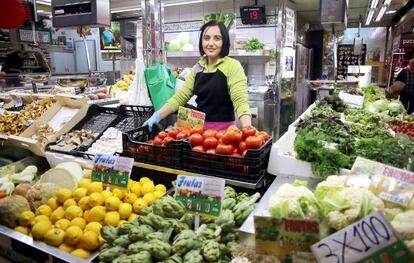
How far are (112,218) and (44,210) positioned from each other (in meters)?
0.43

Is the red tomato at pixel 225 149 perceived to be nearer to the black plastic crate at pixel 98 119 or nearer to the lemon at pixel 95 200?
the lemon at pixel 95 200

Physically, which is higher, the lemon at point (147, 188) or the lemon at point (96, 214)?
the lemon at point (147, 188)

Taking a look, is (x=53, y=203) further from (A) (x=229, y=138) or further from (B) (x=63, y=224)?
(A) (x=229, y=138)

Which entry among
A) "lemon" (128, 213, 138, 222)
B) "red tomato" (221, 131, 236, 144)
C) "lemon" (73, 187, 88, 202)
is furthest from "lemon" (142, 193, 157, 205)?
"red tomato" (221, 131, 236, 144)

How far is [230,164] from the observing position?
2057mm

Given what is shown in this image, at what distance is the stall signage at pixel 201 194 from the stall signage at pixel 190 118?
110 cm

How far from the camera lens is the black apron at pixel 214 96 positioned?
124 inches

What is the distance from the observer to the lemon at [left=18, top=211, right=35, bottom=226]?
1.87 metres

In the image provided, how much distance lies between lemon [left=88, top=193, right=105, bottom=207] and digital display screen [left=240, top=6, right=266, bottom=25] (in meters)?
6.47

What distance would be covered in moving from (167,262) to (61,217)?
Result: 805 mm

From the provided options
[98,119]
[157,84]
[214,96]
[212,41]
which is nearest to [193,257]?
[214,96]

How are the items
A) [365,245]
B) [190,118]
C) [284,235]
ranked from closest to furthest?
[365,245]
[284,235]
[190,118]

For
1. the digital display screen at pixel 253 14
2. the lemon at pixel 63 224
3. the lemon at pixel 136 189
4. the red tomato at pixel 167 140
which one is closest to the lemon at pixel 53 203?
the lemon at pixel 63 224

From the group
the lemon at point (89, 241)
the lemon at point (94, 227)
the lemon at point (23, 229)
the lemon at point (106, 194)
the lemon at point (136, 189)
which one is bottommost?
the lemon at point (23, 229)
